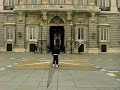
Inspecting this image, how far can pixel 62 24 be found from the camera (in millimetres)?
45906

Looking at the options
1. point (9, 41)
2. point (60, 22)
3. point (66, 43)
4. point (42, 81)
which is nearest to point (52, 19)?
point (60, 22)

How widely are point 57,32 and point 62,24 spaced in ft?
18.3

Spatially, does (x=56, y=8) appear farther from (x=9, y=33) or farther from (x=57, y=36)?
(x=9, y=33)

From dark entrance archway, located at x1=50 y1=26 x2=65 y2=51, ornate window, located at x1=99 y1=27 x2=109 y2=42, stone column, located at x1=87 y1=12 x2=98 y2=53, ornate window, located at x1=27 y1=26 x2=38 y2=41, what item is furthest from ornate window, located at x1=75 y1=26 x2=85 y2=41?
ornate window, located at x1=27 y1=26 x2=38 y2=41

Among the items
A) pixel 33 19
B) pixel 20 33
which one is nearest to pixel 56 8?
pixel 33 19

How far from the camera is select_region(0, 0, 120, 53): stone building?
1780 inches

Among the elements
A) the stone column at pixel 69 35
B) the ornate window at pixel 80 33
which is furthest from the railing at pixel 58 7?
the ornate window at pixel 80 33

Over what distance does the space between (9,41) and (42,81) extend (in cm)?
3365

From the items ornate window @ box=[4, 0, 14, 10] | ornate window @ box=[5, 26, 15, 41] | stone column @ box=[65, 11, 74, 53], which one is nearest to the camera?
stone column @ box=[65, 11, 74, 53]

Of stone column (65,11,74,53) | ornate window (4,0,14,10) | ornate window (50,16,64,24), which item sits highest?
ornate window (4,0,14,10)

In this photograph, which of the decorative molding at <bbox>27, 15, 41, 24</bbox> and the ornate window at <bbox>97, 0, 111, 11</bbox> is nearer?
the decorative molding at <bbox>27, 15, 41, 24</bbox>

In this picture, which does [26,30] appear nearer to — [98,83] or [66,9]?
[66,9]

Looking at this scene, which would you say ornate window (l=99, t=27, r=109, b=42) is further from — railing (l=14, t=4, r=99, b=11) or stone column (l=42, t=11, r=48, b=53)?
stone column (l=42, t=11, r=48, b=53)

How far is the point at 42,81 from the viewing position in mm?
13609
